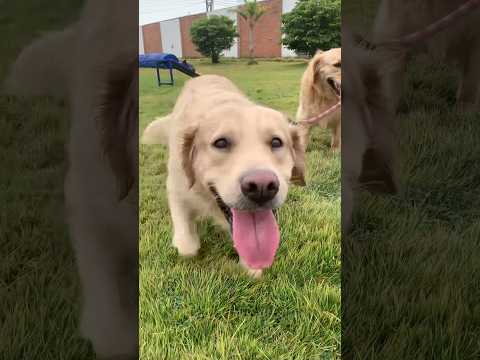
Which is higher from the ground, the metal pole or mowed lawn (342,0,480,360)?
the metal pole

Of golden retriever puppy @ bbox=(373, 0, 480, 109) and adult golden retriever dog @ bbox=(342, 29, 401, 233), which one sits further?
golden retriever puppy @ bbox=(373, 0, 480, 109)

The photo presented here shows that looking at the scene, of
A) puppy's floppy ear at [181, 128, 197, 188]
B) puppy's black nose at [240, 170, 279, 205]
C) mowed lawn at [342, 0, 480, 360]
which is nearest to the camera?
puppy's black nose at [240, 170, 279, 205]

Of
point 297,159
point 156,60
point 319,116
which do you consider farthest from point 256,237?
point 156,60

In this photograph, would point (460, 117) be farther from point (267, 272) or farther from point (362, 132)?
point (267, 272)

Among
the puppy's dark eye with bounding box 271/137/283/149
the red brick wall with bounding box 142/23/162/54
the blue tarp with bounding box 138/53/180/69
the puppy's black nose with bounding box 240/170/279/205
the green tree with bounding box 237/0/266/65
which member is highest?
the green tree with bounding box 237/0/266/65

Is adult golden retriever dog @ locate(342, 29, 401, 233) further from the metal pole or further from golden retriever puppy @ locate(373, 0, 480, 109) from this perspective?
the metal pole

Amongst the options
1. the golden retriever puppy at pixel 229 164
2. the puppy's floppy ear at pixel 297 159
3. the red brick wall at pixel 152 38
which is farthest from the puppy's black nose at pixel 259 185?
the red brick wall at pixel 152 38

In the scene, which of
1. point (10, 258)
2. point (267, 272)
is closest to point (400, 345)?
point (267, 272)

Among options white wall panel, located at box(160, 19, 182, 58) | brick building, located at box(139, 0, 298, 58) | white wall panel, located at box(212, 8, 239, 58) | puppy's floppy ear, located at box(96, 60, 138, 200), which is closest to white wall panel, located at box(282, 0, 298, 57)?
brick building, located at box(139, 0, 298, 58)

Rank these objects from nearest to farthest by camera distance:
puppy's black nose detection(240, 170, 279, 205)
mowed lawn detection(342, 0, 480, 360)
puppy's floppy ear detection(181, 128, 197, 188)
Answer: puppy's black nose detection(240, 170, 279, 205) → puppy's floppy ear detection(181, 128, 197, 188) → mowed lawn detection(342, 0, 480, 360)
